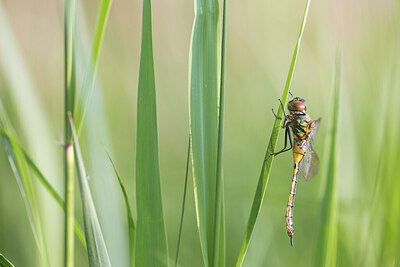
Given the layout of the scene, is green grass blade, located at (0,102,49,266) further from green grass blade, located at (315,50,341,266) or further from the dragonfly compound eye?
the dragonfly compound eye

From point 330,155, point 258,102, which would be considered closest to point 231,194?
point 258,102

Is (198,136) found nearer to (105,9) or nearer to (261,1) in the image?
(105,9)

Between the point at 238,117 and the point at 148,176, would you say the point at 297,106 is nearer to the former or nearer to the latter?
the point at 238,117

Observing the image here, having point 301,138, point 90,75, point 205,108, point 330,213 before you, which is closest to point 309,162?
point 301,138

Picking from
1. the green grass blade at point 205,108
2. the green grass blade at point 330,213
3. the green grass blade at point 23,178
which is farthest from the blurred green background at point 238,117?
the green grass blade at point 205,108

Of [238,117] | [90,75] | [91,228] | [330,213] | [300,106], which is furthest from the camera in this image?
[238,117]

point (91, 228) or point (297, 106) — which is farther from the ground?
point (297, 106)

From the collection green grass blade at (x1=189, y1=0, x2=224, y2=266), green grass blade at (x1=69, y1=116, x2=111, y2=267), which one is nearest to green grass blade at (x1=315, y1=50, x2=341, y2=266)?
green grass blade at (x1=189, y1=0, x2=224, y2=266)
